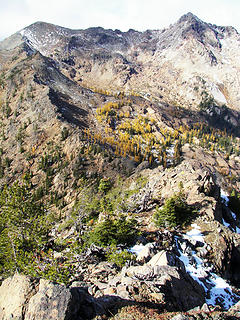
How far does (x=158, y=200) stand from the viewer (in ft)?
131

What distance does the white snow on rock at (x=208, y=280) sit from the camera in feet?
62.3

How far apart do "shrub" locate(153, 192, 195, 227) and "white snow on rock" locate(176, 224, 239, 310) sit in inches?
136

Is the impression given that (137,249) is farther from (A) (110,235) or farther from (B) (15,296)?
(B) (15,296)

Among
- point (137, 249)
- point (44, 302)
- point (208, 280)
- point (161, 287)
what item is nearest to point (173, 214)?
point (137, 249)

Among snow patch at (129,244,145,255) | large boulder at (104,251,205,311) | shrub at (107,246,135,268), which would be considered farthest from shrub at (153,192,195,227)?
large boulder at (104,251,205,311)

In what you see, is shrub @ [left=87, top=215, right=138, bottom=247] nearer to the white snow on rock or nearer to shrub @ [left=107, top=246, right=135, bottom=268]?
shrub @ [left=107, top=246, right=135, bottom=268]

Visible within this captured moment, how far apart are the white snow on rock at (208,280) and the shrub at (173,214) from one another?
3449 millimetres

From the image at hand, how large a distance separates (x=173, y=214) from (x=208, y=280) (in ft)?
29.3

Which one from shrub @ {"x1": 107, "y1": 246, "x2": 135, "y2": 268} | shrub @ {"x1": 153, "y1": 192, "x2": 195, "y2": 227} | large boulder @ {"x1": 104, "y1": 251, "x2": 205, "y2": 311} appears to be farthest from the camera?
shrub @ {"x1": 153, "y1": 192, "x2": 195, "y2": 227}

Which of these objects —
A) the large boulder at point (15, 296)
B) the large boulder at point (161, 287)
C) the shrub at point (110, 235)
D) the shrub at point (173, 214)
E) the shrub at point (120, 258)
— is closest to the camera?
the large boulder at point (15, 296)

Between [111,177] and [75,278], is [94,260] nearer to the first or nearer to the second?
[75,278]

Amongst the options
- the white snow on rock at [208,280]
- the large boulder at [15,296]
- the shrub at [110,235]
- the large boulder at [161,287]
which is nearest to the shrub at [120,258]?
the large boulder at [161,287]

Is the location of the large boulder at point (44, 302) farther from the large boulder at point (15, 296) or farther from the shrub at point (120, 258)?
the shrub at point (120, 258)

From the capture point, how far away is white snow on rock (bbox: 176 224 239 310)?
18984mm
